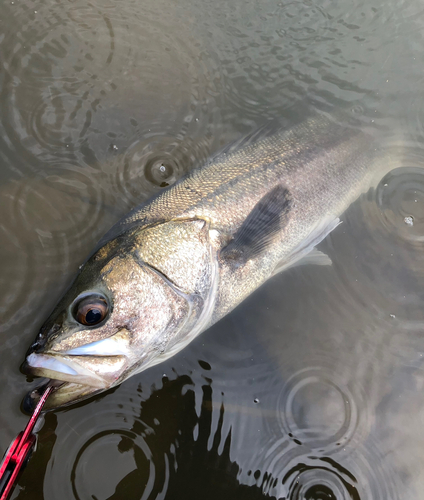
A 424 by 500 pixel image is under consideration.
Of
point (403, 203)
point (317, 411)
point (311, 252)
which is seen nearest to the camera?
point (317, 411)

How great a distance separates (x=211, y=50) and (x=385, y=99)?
208cm

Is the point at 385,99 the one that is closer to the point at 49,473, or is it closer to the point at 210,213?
the point at 210,213

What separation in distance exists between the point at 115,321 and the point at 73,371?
1.14 feet

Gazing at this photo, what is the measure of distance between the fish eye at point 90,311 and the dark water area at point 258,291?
812 millimetres

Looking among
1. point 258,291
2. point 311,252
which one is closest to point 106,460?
point 258,291

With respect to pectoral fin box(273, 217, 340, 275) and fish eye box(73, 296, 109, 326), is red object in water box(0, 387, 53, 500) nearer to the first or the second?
fish eye box(73, 296, 109, 326)

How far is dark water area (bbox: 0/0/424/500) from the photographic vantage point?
2.64 metres

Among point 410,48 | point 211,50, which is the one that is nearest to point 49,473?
point 211,50

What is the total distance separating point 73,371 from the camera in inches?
75.9

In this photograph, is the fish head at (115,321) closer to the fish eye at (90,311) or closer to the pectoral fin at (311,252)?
the fish eye at (90,311)

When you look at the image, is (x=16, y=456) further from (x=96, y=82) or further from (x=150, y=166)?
(x=96, y=82)

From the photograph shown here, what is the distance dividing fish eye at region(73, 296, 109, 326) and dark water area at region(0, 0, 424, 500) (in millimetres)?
812

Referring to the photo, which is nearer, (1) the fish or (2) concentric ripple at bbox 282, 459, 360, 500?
(1) the fish

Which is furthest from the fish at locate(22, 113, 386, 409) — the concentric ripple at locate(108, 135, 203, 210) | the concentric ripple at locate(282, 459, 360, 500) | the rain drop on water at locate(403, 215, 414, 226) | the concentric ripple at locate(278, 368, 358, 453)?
the concentric ripple at locate(282, 459, 360, 500)
